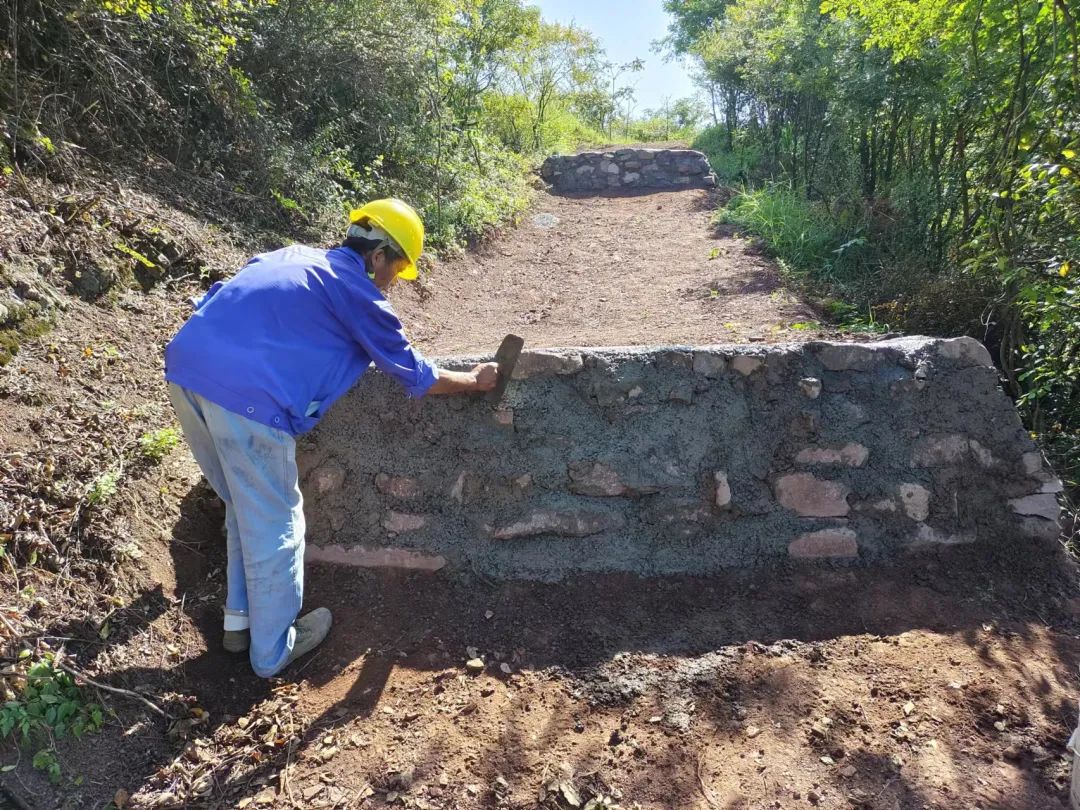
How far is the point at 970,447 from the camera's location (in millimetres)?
3096

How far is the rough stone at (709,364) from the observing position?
10.3 ft

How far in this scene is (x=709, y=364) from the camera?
10.3ft

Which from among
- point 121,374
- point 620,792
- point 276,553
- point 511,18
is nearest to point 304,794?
point 276,553

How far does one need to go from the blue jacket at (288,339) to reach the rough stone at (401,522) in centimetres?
72

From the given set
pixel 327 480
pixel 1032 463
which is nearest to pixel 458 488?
pixel 327 480

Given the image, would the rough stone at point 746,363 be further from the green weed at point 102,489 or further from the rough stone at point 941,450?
the green weed at point 102,489

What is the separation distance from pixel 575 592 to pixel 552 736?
2.22 feet

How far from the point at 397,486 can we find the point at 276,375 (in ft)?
2.96

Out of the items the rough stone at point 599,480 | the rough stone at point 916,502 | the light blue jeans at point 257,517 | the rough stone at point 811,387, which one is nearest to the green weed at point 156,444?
the light blue jeans at point 257,517

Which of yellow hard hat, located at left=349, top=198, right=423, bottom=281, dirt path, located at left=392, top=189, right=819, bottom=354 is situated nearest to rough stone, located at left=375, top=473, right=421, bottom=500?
yellow hard hat, located at left=349, top=198, right=423, bottom=281

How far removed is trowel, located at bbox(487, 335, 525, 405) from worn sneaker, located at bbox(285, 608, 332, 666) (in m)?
1.12

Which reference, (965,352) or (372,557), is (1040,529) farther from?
(372,557)

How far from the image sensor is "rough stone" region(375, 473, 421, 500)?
3.03m

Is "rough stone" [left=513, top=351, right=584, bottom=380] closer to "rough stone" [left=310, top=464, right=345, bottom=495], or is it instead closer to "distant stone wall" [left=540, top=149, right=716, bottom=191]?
"rough stone" [left=310, top=464, right=345, bottom=495]
